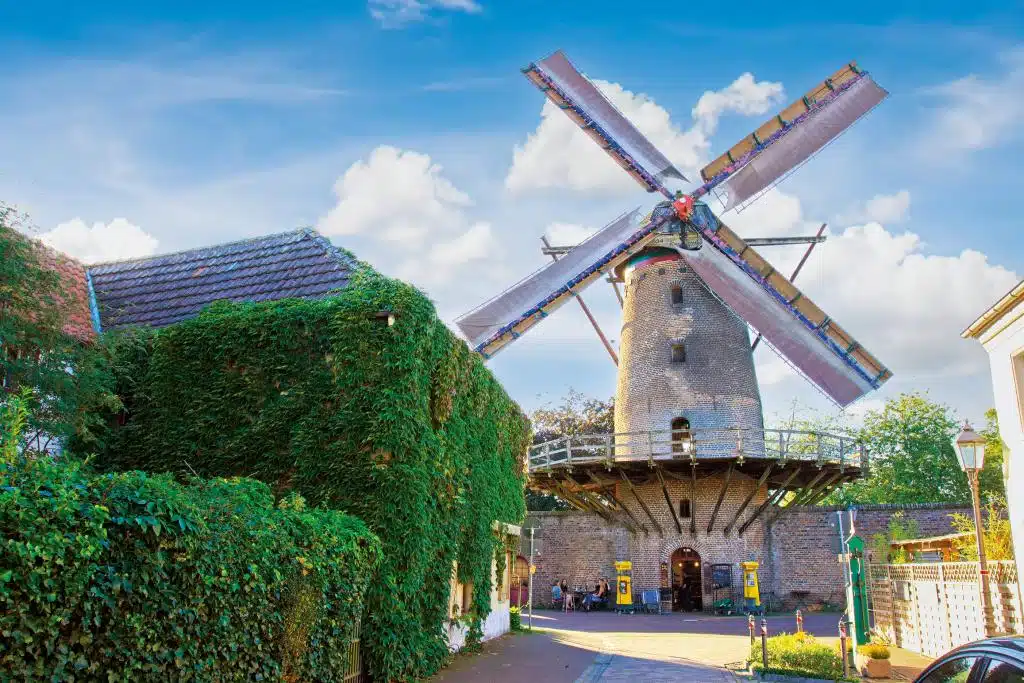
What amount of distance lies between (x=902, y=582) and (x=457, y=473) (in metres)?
7.82

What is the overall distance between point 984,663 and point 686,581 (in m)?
23.3

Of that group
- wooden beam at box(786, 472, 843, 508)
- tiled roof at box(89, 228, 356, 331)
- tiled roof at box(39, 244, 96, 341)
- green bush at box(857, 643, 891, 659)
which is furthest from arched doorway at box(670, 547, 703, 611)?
tiled roof at box(39, 244, 96, 341)

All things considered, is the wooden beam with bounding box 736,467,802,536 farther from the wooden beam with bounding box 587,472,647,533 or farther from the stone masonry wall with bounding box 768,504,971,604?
the wooden beam with bounding box 587,472,647,533

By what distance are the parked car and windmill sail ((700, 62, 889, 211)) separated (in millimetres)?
21503

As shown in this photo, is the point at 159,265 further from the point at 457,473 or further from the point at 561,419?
the point at 561,419

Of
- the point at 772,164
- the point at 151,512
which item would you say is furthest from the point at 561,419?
the point at 151,512

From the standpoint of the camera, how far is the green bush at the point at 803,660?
11109 millimetres

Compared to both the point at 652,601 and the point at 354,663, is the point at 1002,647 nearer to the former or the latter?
the point at 354,663

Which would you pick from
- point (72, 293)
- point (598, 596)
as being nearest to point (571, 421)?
point (598, 596)

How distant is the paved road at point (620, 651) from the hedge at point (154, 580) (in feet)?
13.4

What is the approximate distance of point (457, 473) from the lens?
12211mm

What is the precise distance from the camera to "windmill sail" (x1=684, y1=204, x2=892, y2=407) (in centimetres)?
2205

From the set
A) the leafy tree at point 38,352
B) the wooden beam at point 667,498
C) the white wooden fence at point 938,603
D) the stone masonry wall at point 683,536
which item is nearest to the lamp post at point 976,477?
the white wooden fence at point 938,603

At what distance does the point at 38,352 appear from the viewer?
1020 centimetres
